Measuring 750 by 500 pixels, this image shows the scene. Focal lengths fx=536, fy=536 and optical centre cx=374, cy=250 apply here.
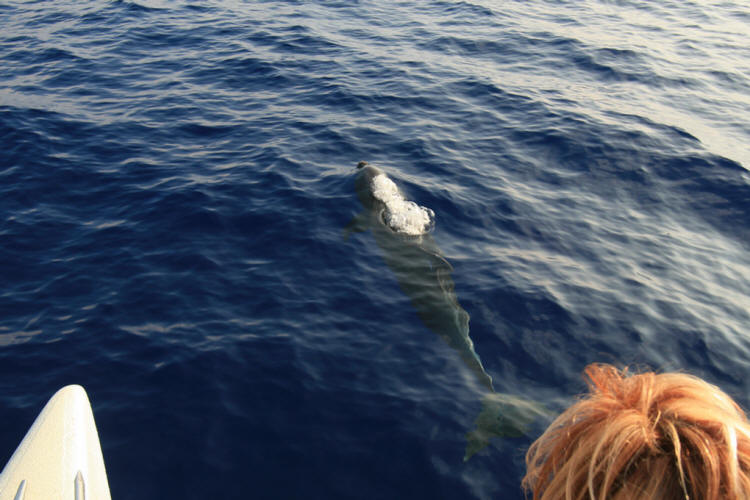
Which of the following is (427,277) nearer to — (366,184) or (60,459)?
(366,184)

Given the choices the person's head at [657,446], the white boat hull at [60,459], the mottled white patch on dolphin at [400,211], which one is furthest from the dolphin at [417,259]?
the person's head at [657,446]

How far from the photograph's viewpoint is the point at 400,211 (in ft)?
32.6

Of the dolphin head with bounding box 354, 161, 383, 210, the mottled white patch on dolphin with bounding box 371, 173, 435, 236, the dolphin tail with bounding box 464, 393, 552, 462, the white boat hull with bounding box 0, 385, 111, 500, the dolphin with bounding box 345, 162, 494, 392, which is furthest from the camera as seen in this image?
the dolphin head with bounding box 354, 161, 383, 210

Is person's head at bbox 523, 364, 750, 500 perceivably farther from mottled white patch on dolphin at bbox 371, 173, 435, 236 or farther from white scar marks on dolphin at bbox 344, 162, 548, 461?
mottled white patch on dolphin at bbox 371, 173, 435, 236

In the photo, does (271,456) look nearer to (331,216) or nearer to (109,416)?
(109,416)

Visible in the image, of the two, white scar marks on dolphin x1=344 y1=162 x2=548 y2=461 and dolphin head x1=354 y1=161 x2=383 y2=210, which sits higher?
dolphin head x1=354 y1=161 x2=383 y2=210

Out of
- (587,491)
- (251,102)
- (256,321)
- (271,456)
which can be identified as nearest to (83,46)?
(251,102)

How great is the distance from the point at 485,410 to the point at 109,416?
4157mm

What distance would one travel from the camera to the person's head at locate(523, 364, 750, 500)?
156 cm

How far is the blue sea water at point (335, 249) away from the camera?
19.0 feet

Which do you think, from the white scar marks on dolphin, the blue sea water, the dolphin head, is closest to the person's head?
the blue sea water

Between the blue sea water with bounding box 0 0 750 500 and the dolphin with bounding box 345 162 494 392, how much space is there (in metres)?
0.18

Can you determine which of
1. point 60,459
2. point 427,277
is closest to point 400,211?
point 427,277

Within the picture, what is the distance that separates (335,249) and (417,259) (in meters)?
1.39
